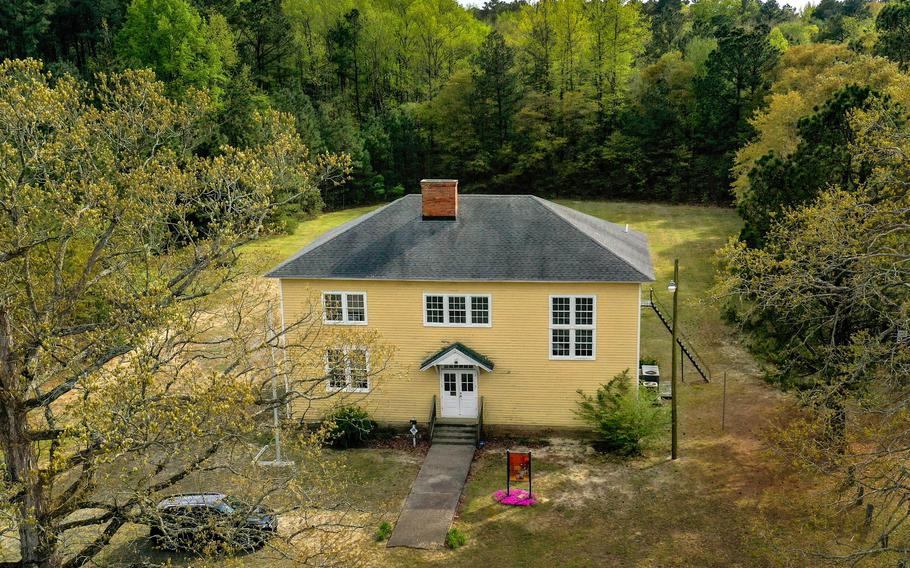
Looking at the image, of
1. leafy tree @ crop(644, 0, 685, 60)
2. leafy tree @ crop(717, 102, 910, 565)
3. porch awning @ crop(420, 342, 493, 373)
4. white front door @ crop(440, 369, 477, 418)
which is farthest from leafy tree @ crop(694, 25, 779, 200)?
porch awning @ crop(420, 342, 493, 373)

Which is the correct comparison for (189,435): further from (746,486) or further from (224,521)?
(746,486)

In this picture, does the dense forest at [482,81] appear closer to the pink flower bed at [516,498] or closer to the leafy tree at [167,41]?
the leafy tree at [167,41]

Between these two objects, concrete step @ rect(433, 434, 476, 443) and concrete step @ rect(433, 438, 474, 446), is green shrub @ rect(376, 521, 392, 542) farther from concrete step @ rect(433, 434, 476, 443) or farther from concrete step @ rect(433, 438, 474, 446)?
concrete step @ rect(433, 434, 476, 443)

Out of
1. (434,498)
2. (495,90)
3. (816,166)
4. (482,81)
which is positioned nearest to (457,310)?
(434,498)

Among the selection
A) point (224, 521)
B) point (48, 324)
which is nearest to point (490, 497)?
point (224, 521)

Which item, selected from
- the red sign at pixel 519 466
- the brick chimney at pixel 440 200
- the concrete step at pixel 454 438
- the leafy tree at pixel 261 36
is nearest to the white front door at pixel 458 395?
the concrete step at pixel 454 438

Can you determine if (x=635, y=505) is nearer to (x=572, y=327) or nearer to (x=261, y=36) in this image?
(x=572, y=327)
